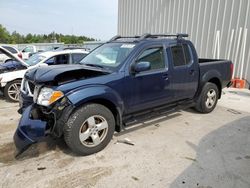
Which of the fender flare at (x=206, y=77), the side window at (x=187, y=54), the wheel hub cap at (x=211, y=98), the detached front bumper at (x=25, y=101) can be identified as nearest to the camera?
the detached front bumper at (x=25, y=101)

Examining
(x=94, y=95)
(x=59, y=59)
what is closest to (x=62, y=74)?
(x=94, y=95)

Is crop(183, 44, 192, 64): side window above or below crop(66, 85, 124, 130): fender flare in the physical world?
above

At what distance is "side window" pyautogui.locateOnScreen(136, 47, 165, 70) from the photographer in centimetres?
425

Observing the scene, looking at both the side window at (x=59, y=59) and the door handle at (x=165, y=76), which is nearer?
the door handle at (x=165, y=76)

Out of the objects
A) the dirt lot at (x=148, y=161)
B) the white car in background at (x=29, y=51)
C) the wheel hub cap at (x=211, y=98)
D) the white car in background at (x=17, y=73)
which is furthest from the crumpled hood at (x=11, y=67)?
the white car in background at (x=29, y=51)

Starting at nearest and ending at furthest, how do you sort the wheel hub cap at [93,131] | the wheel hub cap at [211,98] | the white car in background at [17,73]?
the wheel hub cap at [93,131] < the wheel hub cap at [211,98] < the white car in background at [17,73]

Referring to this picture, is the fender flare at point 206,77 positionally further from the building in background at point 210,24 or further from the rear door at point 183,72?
the building in background at point 210,24

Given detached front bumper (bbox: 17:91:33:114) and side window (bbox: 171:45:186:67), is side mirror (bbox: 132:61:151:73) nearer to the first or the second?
side window (bbox: 171:45:186:67)

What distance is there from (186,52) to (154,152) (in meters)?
2.42

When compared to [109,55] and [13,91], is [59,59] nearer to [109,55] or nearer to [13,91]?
[13,91]

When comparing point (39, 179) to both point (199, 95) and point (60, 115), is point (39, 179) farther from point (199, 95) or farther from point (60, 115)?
point (199, 95)

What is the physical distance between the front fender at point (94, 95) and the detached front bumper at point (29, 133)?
0.54 meters

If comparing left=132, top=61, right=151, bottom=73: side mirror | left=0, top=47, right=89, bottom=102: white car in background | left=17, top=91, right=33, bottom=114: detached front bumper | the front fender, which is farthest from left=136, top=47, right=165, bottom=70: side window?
left=0, top=47, right=89, bottom=102: white car in background

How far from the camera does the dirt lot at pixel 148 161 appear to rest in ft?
9.77
